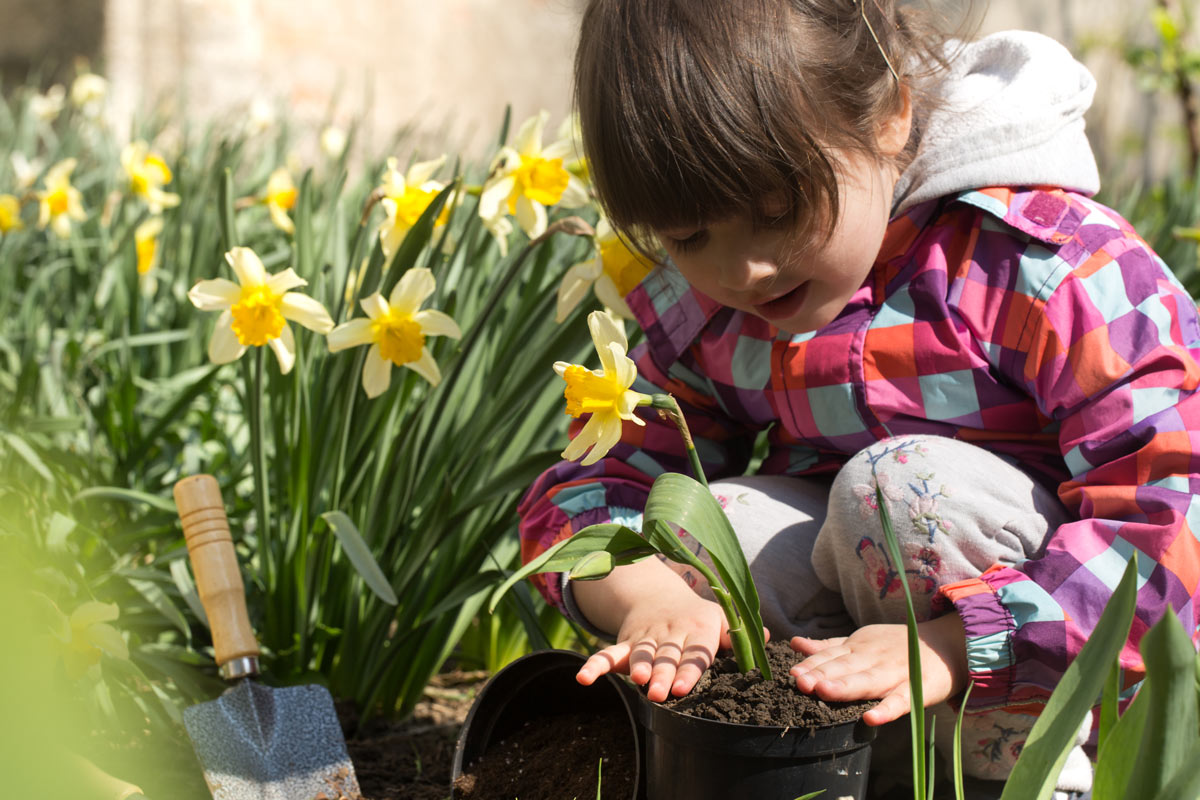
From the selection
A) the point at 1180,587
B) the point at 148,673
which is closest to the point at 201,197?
the point at 148,673

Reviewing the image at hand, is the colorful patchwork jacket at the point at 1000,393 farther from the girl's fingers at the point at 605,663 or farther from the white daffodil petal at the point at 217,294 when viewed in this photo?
the white daffodil petal at the point at 217,294

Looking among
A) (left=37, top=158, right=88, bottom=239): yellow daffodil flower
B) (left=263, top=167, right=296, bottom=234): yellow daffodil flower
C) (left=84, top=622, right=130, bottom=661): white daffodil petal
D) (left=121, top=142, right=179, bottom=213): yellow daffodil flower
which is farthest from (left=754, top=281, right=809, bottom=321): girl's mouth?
(left=37, top=158, right=88, bottom=239): yellow daffodil flower

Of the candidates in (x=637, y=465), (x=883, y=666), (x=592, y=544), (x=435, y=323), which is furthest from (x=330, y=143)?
(x=883, y=666)

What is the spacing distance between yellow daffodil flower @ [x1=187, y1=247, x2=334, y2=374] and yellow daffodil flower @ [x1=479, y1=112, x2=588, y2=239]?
0.98 feet

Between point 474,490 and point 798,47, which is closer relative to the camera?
point 798,47

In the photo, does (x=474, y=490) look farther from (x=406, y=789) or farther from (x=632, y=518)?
(x=406, y=789)

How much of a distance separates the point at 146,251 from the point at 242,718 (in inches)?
57.3

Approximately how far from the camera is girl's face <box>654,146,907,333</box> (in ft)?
3.63

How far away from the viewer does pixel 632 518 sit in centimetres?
141

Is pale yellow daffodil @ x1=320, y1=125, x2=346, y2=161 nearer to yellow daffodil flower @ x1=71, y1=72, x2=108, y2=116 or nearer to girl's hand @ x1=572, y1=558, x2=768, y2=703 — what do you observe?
yellow daffodil flower @ x1=71, y1=72, x2=108, y2=116

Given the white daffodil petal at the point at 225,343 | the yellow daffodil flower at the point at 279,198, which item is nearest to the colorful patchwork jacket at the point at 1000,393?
the white daffodil petal at the point at 225,343

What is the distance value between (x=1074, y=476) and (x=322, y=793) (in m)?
1.02

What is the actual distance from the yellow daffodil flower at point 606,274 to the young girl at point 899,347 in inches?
3.7

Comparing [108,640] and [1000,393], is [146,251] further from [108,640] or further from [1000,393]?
[1000,393]
